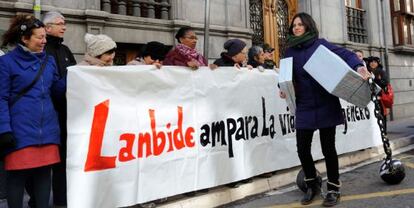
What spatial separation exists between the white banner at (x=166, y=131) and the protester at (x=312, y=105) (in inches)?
33.1

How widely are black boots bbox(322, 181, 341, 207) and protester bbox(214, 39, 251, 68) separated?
5.49ft

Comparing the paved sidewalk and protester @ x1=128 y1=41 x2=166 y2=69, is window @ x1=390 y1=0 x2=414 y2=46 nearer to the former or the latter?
the paved sidewalk

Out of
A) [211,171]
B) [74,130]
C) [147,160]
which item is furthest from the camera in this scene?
[211,171]

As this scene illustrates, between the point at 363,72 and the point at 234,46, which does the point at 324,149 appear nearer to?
the point at 363,72

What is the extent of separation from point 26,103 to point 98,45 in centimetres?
83

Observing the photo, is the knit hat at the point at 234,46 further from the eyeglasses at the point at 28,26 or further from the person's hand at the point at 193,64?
the eyeglasses at the point at 28,26

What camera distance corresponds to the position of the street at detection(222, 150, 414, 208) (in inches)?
153

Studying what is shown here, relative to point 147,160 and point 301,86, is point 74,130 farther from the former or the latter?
point 301,86

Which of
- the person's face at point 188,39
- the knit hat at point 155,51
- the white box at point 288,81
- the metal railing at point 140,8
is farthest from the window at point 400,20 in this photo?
the knit hat at point 155,51

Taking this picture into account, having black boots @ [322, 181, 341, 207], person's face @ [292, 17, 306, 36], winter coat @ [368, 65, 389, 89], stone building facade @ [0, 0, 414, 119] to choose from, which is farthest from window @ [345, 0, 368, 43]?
black boots @ [322, 181, 341, 207]

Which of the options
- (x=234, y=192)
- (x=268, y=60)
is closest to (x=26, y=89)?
(x=234, y=192)

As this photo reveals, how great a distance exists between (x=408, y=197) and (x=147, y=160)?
2.41 meters

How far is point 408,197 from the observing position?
3.95m

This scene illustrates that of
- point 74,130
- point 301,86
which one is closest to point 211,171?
point 301,86
